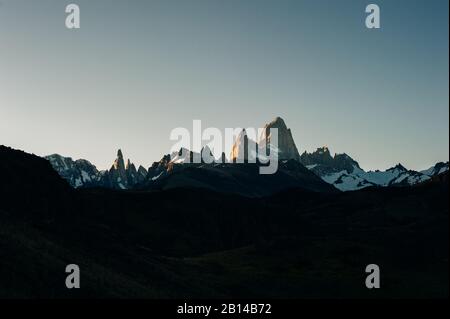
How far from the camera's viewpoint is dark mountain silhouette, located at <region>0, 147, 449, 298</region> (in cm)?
5662

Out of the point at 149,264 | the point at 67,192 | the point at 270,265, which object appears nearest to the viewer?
the point at 149,264

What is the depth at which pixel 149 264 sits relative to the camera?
73.5m

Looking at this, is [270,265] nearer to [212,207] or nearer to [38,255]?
[38,255]

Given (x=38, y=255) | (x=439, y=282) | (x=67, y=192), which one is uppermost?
(x=67, y=192)

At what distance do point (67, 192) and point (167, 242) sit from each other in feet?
93.1

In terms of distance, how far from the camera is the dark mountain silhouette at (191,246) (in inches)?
2229

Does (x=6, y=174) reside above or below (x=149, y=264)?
above

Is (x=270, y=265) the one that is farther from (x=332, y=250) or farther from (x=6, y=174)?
(x=6, y=174)

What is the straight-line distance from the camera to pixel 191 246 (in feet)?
401

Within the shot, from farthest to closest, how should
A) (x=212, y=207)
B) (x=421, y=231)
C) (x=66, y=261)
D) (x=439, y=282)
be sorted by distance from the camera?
(x=212, y=207)
(x=421, y=231)
(x=439, y=282)
(x=66, y=261)

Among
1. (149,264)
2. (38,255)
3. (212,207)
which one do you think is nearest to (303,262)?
(149,264)

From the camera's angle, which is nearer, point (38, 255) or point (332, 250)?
point (38, 255)

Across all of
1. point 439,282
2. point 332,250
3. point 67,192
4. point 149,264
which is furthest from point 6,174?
point 439,282
